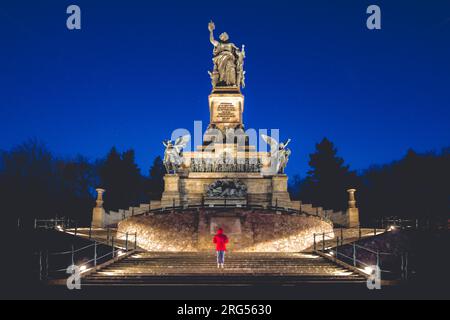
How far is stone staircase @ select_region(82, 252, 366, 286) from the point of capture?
52.3 feet

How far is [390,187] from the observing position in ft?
185

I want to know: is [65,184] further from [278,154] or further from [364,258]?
[364,258]

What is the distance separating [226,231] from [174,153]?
1396 centimetres

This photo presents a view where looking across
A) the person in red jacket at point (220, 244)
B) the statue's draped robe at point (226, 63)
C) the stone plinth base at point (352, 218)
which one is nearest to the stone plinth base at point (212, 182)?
the stone plinth base at point (352, 218)

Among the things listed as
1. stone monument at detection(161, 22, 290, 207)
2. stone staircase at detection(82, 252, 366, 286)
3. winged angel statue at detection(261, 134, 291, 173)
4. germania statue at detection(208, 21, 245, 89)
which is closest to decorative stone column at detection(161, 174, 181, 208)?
stone monument at detection(161, 22, 290, 207)

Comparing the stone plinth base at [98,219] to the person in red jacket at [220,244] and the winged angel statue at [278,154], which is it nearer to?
the winged angel statue at [278,154]

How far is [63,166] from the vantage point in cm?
5969

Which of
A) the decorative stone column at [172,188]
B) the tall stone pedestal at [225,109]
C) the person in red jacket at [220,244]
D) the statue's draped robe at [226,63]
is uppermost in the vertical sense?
the statue's draped robe at [226,63]

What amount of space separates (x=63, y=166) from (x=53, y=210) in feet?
41.1

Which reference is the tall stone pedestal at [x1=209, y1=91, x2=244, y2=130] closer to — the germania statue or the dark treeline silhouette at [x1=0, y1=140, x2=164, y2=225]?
the germania statue

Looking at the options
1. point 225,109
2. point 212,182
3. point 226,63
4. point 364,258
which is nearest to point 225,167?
point 212,182

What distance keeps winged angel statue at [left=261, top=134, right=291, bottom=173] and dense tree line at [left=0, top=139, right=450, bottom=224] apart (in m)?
14.6

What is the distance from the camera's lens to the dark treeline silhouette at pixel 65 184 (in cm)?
4269
